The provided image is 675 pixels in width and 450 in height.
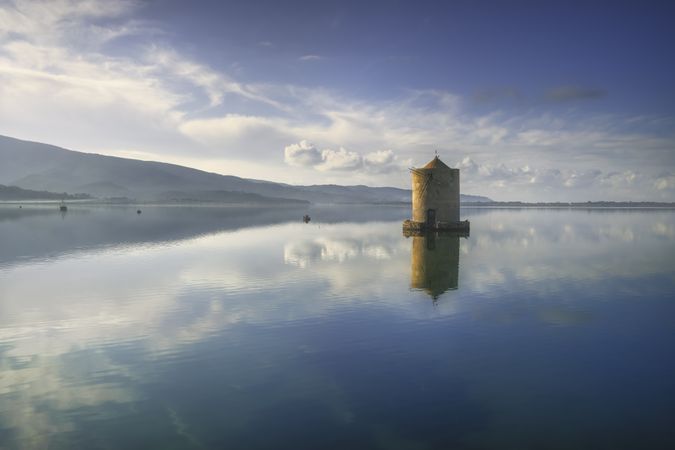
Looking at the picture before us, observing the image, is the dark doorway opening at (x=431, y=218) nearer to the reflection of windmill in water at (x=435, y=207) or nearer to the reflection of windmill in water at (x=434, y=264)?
the reflection of windmill in water at (x=435, y=207)

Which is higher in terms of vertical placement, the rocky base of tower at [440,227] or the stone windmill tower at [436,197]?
the stone windmill tower at [436,197]

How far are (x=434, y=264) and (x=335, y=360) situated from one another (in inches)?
715

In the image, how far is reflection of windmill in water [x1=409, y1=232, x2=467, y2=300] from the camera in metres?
21.9

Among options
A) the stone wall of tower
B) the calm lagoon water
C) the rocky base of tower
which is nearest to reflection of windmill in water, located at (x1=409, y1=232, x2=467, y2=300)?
the calm lagoon water

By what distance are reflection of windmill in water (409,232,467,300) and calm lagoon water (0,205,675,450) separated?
285mm

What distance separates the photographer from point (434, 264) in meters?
28.8

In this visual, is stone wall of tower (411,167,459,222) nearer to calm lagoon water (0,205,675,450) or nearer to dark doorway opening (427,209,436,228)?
dark doorway opening (427,209,436,228)

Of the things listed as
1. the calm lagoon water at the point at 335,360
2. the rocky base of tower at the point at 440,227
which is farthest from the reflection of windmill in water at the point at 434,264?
the rocky base of tower at the point at 440,227

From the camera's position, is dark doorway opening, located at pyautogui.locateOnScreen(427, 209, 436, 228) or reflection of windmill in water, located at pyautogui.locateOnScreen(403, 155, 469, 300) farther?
dark doorway opening, located at pyautogui.locateOnScreen(427, 209, 436, 228)

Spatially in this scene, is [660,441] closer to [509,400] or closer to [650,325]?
[509,400]

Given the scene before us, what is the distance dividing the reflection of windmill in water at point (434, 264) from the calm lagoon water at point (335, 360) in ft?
0.93

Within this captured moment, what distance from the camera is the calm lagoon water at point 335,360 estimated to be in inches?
326

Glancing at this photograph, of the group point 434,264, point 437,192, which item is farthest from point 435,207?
point 434,264

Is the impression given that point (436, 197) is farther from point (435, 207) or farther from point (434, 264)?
point (434, 264)
